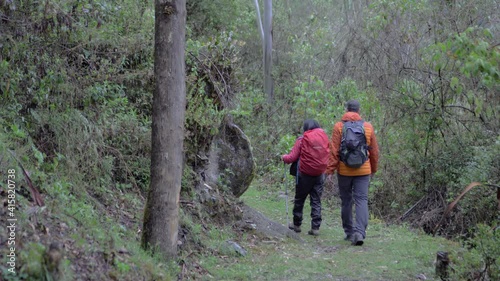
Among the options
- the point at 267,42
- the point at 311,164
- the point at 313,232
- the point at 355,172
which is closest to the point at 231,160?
the point at 311,164

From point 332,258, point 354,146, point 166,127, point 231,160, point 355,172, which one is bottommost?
point 332,258

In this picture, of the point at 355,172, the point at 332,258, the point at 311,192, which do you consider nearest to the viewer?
the point at 332,258

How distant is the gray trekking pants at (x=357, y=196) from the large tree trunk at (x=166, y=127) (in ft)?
14.3

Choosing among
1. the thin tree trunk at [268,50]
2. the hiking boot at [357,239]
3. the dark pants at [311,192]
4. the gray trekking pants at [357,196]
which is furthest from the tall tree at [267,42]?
the hiking boot at [357,239]

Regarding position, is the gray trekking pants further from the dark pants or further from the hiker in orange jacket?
the dark pants

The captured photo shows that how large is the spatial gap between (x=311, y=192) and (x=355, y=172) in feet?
4.98

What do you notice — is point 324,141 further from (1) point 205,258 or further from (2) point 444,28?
(2) point 444,28

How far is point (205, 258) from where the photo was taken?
7.96 metres

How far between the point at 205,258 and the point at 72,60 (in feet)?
11.2

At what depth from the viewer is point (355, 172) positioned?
32.9 feet

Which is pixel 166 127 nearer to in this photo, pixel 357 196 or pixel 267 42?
pixel 357 196

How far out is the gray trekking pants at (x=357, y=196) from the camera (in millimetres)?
10180

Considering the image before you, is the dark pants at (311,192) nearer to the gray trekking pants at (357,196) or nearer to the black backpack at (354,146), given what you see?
the gray trekking pants at (357,196)

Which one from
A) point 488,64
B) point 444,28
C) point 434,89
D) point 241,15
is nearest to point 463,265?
point 488,64
